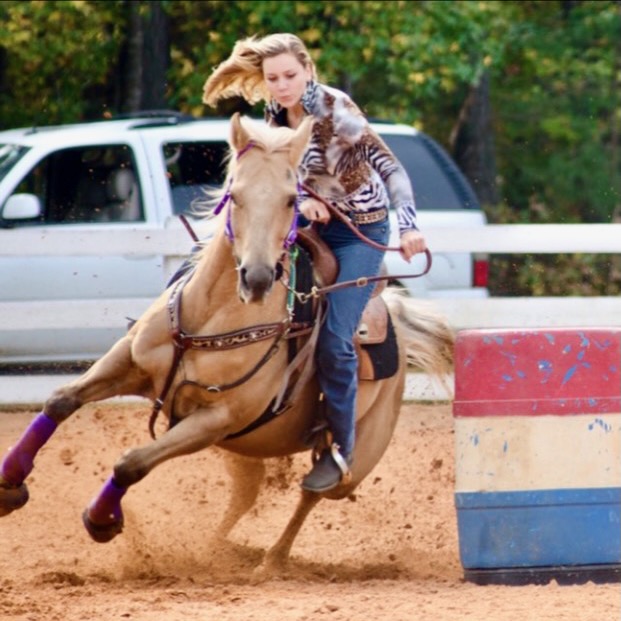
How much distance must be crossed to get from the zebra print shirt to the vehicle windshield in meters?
4.82

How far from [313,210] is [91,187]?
199 inches

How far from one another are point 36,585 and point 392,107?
13.2 meters

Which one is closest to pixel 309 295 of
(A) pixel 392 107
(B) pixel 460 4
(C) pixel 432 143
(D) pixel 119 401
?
(D) pixel 119 401

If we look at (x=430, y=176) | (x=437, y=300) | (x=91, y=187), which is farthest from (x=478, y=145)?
(x=91, y=187)

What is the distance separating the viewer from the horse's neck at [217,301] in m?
6.43

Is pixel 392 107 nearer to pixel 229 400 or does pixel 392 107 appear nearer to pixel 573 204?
pixel 573 204

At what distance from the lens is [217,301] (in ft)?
21.3

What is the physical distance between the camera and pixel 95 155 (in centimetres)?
1140

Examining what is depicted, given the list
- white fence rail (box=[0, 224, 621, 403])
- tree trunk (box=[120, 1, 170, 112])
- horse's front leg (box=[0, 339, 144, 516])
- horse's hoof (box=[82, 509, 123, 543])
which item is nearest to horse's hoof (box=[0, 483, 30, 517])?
horse's front leg (box=[0, 339, 144, 516])

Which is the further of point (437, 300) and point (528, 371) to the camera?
point (437, 300)

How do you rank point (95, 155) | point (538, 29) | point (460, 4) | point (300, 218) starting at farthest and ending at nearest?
1. point (538, 29)
2. point (460, 4)
3. point (95, 155)
4. point (300, 218)

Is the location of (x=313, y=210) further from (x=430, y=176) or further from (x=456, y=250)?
(x=430, y=176)

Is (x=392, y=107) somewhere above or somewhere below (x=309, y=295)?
above

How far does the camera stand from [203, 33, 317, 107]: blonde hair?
257 inches
